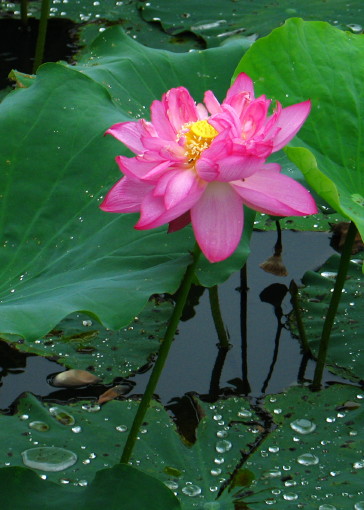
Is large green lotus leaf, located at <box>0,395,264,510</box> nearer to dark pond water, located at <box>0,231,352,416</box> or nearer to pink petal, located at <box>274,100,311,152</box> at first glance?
dark pond water, located at <box>0,231,352,416</box>

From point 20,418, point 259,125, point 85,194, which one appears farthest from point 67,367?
point 259,125

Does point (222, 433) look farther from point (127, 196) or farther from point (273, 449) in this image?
point (127, 196)

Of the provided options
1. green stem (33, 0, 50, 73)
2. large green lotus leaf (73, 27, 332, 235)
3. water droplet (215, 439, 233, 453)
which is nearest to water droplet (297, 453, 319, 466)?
water droplet (215, 439, 233, 453)

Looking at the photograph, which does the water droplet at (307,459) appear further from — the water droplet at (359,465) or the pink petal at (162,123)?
the pink petal at (162,123)

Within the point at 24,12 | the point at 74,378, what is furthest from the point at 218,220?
the point at 24,12

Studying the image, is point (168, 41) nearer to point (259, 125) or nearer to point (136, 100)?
point (136, 100)

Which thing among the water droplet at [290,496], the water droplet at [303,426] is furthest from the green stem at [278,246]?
the water droplet at [290,496]
